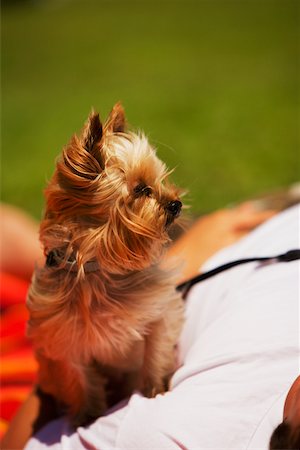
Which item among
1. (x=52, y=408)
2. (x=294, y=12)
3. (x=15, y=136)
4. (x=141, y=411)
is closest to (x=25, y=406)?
(x=52, y=408)

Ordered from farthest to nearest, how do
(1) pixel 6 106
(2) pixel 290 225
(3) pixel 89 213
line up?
(1) pixel 6 106
(2) pixel 290 225
(3) pixel 89 213

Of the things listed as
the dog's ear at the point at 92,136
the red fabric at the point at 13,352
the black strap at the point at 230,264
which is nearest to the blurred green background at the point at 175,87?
the dog's ear at the point at 92,136

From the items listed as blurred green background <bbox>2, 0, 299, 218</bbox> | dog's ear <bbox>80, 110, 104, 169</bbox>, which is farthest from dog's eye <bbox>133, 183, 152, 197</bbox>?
blurred green background <bbox>2, 0, 299, 218</bbox>

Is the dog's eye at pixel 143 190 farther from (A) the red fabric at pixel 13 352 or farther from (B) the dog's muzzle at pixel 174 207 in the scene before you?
(A) the red fabric at pixel 13 352

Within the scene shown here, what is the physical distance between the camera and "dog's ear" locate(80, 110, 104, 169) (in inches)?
82.8

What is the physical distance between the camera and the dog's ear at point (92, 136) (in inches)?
Result: 82.8

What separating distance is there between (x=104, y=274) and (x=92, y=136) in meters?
0.56

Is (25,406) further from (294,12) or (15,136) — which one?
(294,12)

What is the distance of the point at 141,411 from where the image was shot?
6.89 feet

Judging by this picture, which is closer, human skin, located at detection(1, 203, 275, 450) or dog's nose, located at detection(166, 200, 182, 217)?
dog's nose, located at detection(166, 200, 182, 217)

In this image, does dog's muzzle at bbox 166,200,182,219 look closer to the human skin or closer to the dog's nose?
the dog's nose

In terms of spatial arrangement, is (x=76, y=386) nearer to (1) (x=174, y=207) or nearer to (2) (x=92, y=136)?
(1) (x=174, y=207)

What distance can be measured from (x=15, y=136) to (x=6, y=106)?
1.60 meters

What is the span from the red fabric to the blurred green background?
1371mm
